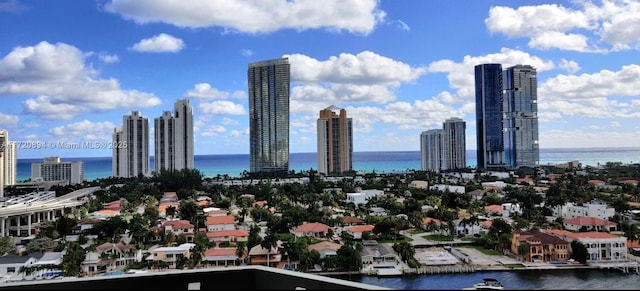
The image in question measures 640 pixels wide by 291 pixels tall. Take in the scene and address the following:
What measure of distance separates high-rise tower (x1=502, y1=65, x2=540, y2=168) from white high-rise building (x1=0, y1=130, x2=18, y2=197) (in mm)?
19339

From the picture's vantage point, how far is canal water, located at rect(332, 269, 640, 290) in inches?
225

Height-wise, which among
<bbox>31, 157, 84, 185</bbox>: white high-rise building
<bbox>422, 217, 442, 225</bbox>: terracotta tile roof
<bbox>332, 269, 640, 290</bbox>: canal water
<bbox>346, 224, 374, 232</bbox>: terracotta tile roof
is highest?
<bbox>31, 157, 84, 185</bbox>: white high-rise building

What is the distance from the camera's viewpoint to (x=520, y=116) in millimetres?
21312

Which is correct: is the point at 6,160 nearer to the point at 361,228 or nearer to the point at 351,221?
the point at 351,221

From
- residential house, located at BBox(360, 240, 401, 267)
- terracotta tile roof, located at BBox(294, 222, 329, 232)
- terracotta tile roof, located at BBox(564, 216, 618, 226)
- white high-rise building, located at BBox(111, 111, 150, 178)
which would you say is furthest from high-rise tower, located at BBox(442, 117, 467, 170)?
residential house, located at BBox(360, 240, 401, 267)

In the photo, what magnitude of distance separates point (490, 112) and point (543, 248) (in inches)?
624

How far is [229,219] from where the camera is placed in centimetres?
918

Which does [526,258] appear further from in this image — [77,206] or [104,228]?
[77,206]

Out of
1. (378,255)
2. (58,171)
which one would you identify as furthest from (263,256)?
(58,171)

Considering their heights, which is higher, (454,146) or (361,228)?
(454,146)

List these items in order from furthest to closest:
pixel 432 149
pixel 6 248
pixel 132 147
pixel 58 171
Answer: pixel 432 149 → pixel 58 171 → pixel 132 147 → pixel 6 248

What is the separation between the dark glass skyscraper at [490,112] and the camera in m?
21.6

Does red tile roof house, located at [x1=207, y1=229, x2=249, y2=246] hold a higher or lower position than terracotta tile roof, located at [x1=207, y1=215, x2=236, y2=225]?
lower

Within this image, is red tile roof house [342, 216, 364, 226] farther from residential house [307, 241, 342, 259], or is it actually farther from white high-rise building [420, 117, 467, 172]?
white high-rise building [420, 117, 467, 172]
